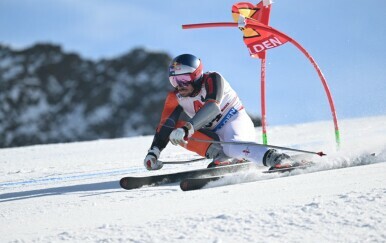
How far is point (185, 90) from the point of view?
5.95 m

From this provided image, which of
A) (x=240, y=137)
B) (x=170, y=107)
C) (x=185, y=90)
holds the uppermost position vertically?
(x=185, y=90)

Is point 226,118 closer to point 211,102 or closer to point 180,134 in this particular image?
point 211,102

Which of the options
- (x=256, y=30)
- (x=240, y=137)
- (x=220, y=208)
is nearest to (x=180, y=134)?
(x=240, y=137)

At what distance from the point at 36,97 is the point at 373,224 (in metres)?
53.7

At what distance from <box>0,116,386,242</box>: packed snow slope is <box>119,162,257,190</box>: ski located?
0.14 m

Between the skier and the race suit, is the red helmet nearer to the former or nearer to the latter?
the skier

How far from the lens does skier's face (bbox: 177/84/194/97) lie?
5.93m

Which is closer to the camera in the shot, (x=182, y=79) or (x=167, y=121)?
(x=182, y=79)

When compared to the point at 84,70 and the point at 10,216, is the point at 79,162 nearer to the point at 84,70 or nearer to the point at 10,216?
the point at 10,216

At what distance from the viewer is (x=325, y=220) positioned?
126 inches

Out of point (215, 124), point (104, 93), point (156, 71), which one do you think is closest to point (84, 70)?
point (104, 93)

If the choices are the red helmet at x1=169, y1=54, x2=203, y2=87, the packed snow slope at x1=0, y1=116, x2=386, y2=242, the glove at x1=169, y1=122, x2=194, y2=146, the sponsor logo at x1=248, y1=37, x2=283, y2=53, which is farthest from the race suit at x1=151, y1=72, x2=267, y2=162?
the sponsor logo at x1=248, y1=37, x2=283, y2=53

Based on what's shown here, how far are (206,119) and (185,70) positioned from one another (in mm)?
555

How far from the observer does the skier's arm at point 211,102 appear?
18.5 feet
